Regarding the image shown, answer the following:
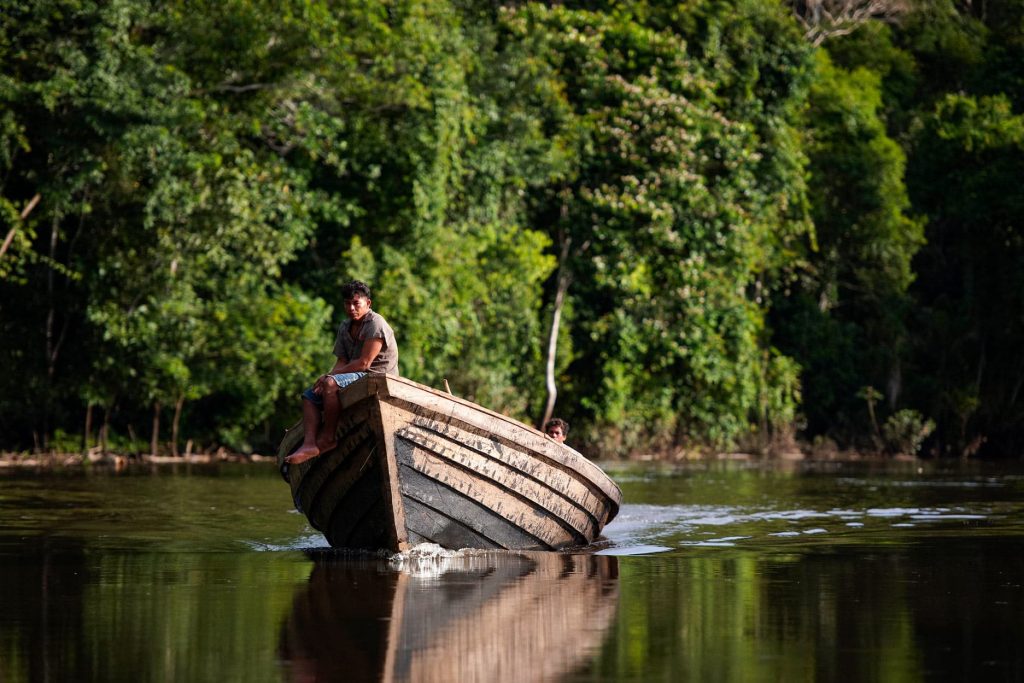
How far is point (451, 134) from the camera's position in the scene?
31.9 metres

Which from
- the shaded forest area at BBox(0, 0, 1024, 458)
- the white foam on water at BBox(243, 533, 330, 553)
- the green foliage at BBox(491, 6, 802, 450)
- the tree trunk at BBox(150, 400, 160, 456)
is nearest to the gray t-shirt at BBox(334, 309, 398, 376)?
the white foam on water at BBox(243, 533, 330, 553)

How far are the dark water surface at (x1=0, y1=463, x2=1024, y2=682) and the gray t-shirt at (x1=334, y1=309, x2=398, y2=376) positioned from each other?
55.3 inches

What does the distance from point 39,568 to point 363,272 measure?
18769mm

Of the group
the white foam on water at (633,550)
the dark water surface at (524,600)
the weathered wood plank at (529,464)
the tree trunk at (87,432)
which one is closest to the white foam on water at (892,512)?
the dark water surface at (524,600)

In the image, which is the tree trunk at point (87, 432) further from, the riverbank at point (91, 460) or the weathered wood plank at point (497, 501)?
the weathered wood plank at point (497, 501)

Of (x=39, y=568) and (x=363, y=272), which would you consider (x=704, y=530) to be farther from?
(x=363, y=272)

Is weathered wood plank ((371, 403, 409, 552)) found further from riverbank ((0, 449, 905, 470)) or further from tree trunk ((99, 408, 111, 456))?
tree trunk ((99, 408, 111, 456))

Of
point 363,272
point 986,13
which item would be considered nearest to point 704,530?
point 363,272

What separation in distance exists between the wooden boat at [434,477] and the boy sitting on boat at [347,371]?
0.11 meters

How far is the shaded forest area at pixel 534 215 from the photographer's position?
27688 mm

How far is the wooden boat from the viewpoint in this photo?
12586mm

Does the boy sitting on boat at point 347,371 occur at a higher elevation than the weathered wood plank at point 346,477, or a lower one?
higher

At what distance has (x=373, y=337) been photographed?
1298cm

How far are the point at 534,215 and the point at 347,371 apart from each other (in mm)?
23478
